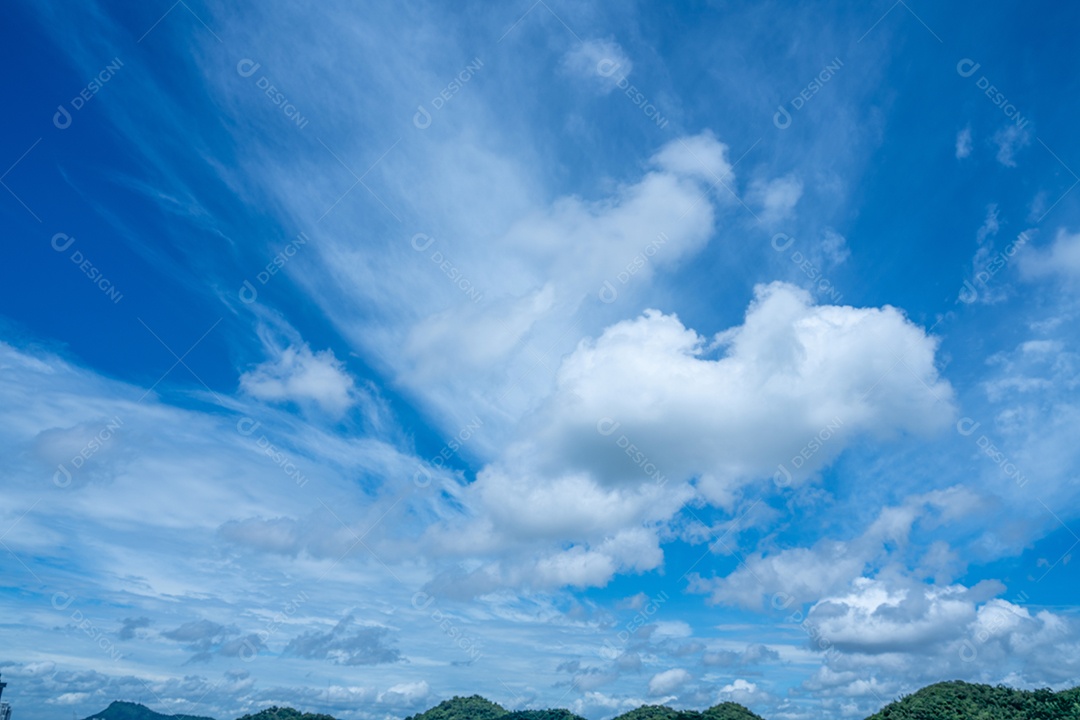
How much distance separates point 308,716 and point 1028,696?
191m

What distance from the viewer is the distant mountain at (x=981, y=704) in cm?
8669

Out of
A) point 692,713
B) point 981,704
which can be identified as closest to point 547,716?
point 692,713

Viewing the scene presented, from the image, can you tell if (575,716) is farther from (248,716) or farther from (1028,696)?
(1028,696)

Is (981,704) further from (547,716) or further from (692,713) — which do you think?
(547,716)

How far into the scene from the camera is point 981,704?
313 ft

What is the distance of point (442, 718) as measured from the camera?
198m

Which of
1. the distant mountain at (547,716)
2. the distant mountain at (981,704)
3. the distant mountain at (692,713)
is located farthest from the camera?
the distant mountain at (547,716)

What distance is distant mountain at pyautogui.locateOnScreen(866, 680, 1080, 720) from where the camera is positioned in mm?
86688

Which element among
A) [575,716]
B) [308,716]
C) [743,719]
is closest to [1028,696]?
[743,719]

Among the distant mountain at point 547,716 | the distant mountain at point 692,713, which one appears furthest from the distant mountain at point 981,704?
the distant mountain at point 547,716

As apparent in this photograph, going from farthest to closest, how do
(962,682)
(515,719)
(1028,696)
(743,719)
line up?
(515,719), (743,719), (962,682), (1028,696)

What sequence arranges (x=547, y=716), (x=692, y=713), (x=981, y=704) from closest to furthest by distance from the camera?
(x=981, y=704), (x=692, y=713), (x=547, y=716)

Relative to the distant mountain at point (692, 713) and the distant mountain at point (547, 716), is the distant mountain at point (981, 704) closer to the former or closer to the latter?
the distant mountain at point (692, 713)

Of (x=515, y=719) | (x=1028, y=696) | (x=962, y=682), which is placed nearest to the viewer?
(x=1028, y=696)
